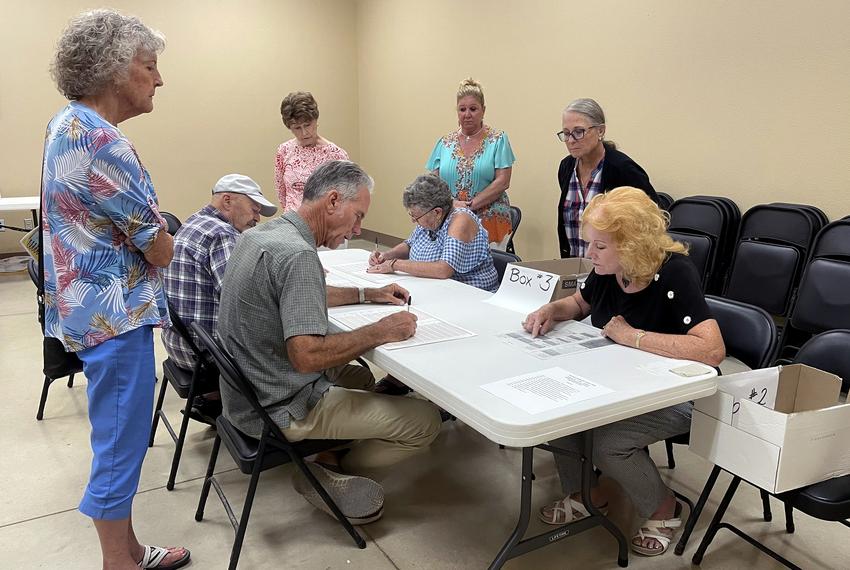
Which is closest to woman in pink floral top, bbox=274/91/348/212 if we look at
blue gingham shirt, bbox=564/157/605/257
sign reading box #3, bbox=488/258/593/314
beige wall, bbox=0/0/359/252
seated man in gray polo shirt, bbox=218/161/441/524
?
blue gingham shirt, bbox=564/157/605/257

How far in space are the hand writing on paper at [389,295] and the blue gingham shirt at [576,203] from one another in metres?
1.18

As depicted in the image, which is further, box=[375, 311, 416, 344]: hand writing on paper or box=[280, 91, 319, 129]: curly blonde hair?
box=[280, 91, 319, 129]: curly blonde hair

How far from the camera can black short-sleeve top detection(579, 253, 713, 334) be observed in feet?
6.07

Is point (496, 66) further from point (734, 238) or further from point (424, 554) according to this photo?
point (424, 554)

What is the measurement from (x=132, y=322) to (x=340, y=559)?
3.29ft

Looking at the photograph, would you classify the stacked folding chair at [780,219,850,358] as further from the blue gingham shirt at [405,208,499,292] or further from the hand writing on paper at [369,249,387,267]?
the hand writing on paper at [369,249,387,267]

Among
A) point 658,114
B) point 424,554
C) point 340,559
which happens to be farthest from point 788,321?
point 340,559

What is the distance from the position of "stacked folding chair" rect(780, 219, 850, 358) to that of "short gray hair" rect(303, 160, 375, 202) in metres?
2.54

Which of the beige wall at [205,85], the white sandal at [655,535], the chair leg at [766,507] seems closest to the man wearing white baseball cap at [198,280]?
the white sandal at [655,535]

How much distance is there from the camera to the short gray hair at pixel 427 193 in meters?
2.78

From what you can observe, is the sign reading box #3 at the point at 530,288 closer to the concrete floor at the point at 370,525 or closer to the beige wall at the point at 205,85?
the concrete floor at the point at 370,525

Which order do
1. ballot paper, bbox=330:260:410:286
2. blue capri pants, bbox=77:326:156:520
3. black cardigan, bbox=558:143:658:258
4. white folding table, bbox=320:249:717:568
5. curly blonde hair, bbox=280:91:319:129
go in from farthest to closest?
1. curly blonde hair, bbox=280:91:319:129
2. black cardigan, bbox=558:143:658:258
3. ballot paper, bbox=330:260:410:286
4. blue capri pants, bbox=77:326:156:520
5. white folding table, bbox=320:249:717:568

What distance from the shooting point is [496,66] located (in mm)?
5480

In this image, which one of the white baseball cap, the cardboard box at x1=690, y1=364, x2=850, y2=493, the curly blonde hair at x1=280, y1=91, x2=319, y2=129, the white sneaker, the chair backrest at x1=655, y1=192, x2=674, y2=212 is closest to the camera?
the cardboard box at x1=690, y1=364, x2=850, y2=493
